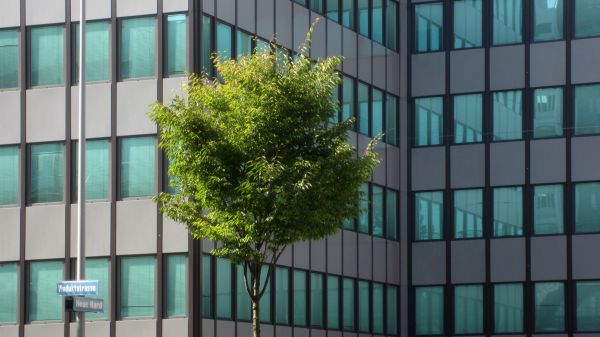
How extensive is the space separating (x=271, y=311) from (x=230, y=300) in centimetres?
303

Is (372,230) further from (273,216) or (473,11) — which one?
(273,216)

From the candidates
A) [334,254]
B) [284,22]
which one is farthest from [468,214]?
[284,22]

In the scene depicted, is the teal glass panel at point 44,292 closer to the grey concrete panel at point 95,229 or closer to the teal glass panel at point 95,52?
the grey concrete panel at point 95,229

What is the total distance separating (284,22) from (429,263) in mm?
13513

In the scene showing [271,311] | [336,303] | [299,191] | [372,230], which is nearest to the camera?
[299,191]

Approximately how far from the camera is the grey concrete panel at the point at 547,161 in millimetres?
51656

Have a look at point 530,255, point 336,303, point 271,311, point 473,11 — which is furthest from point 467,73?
point 271,311

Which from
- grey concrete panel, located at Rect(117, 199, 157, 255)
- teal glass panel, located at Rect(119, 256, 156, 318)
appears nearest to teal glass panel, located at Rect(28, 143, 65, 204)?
grey concrete panel, located at Rect(117, 199, 157, 255)

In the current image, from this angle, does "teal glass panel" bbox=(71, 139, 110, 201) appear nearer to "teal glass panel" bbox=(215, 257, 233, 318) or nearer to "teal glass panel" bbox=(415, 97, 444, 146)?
"teal glass panel" bbox=(215, 257, 233, 318)

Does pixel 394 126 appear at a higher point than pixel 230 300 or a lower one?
higher

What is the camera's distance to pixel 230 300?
40.1 metres

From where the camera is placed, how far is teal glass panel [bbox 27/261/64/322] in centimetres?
3972

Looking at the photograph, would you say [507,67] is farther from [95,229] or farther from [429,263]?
[95,229]

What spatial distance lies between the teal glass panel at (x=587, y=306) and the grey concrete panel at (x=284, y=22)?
49.8 feet
